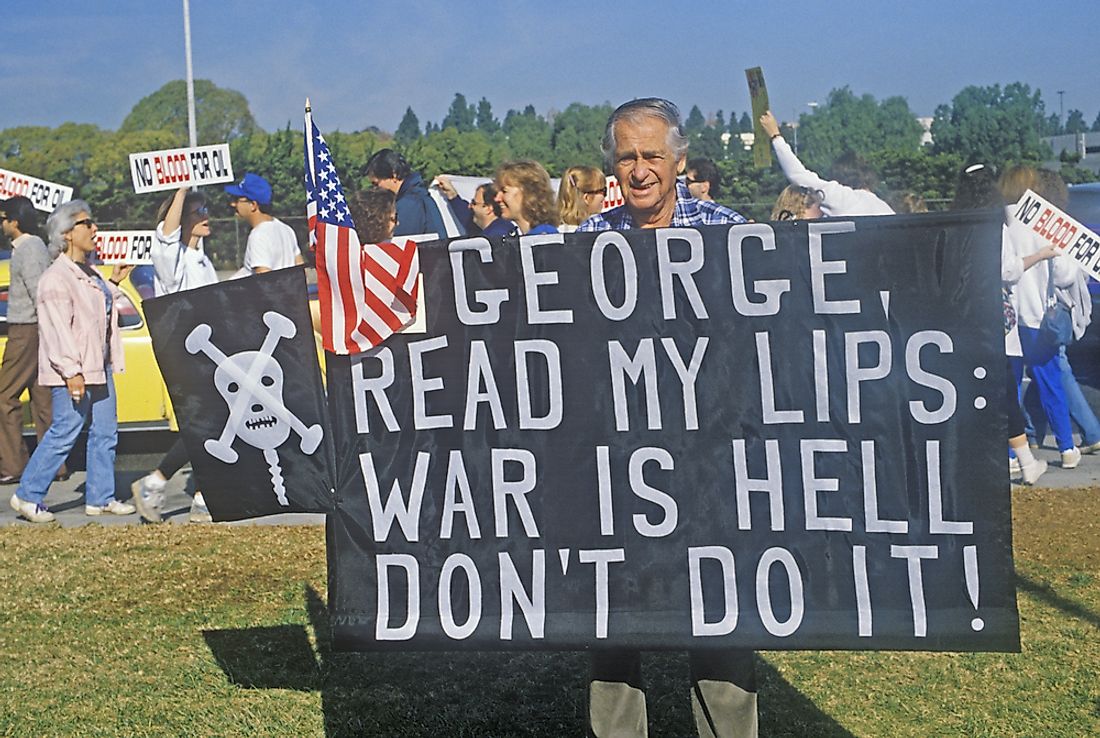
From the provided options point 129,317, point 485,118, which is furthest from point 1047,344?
point 485,118

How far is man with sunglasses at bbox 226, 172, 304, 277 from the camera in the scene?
848 centimetres

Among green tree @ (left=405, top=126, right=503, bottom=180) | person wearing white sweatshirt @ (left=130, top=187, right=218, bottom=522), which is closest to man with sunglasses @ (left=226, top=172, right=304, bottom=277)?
person wearing white sweatshirt @ (left=130, top=187, right=218, bottom=522)

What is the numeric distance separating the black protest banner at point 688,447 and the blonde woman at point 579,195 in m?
4.61

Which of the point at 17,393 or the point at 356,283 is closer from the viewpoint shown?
the point at 356,283

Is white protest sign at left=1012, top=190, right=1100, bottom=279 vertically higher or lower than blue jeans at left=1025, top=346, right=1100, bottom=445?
higher

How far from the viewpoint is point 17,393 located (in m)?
10.5

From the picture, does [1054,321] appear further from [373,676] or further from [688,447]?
[688,447]

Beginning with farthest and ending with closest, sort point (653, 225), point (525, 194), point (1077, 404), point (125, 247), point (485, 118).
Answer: point (485, 118)
point (125, 247)
point (1077, 404)
point (525, 194)
point (653, 225)

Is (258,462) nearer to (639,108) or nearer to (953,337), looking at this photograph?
(639,108)

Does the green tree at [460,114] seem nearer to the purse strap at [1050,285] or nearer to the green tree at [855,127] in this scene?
the green tree at [855,127]

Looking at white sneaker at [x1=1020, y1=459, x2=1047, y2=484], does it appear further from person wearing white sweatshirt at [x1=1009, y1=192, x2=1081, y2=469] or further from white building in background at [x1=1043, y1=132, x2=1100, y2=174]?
white building in background at [x1=1043, y1=132, x2=1100, y2=174]

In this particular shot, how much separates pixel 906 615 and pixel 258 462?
177cm

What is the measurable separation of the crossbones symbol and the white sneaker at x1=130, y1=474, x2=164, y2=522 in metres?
4.70

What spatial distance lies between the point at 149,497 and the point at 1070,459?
596cm
